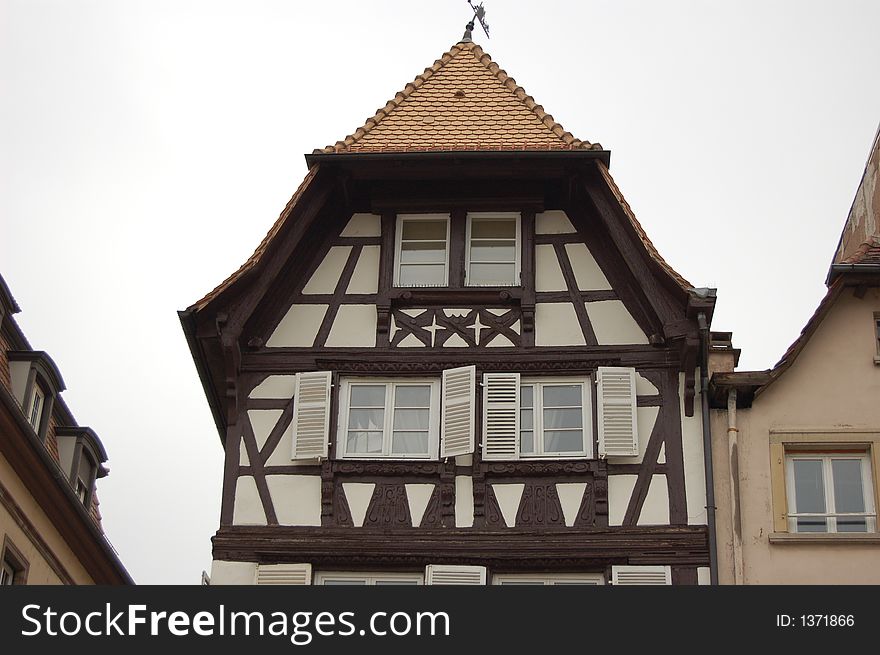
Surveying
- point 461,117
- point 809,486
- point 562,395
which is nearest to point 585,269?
point 562,395

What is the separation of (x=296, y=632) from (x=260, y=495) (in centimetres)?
455

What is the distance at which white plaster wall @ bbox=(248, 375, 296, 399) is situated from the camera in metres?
24.1

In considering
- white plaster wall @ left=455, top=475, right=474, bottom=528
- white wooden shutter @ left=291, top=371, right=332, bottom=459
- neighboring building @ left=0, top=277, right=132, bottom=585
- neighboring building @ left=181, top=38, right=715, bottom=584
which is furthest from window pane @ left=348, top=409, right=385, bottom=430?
neighboring building @ left=0, top=277, right=132, bottom=585

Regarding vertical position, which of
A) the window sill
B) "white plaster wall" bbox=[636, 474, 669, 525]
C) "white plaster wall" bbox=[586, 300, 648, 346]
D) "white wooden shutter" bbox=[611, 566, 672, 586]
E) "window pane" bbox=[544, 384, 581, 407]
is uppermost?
"white plaster wall" bbox=[586, 300, 648, 346]

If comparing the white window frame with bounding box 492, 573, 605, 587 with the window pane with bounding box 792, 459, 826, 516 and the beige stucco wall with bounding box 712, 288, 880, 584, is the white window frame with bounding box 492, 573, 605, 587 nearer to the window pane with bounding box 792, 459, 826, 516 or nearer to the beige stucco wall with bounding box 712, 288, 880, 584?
the beige stucco wall with bounding box 712, 288, 880, 584

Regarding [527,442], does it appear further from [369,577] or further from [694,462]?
[369,577]

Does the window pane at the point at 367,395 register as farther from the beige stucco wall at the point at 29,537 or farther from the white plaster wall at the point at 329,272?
the beige stucco wall at the point at 29,537

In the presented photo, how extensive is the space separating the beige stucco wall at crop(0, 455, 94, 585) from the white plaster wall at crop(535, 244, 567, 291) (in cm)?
728

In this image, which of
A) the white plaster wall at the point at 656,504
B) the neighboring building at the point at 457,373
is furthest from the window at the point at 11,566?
the white plaster wall at the point at 656,504

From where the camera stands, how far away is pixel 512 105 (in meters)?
26.2

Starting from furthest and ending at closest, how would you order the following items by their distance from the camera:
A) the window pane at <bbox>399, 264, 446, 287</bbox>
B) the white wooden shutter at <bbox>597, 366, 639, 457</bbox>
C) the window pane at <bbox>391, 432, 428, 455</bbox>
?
the window pane at <bbox>399, 264, 446, 287</bbox>, the window pane at <bbox>391, 432, 428, 455</bbox>, the white wooden shutter at <bbox>597, 366, 639, 457</bbox>

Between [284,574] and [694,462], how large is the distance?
4873mm

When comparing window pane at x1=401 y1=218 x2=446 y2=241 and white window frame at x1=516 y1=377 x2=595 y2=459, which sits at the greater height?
window pane at x1=401 y1=218 x2=446 y2=241

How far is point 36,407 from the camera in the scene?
28.2 metres
